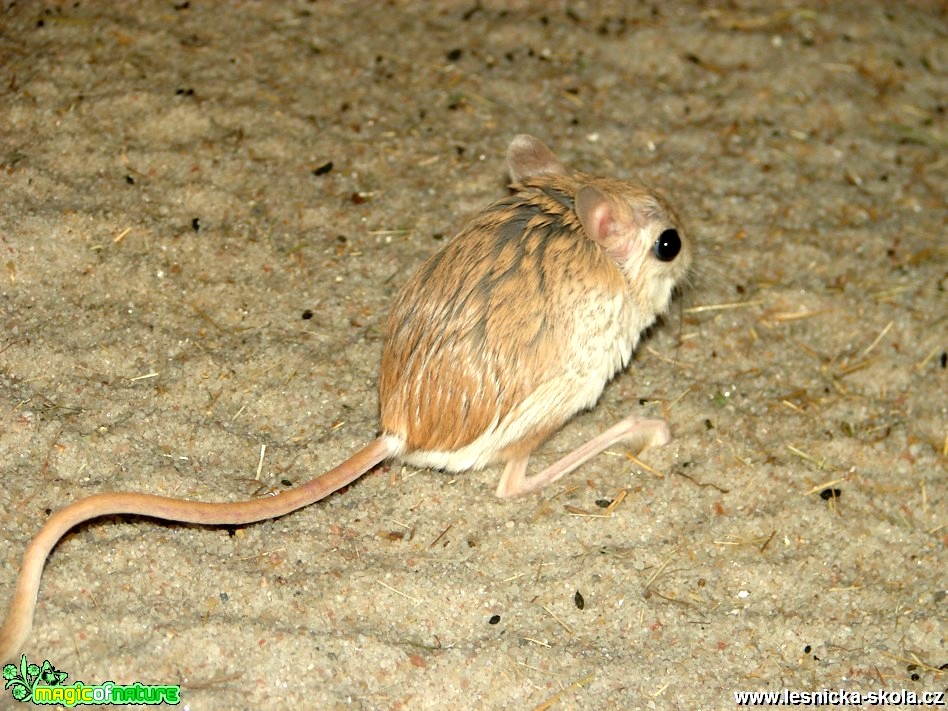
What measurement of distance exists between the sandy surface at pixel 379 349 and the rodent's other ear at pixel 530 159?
28.8 inches

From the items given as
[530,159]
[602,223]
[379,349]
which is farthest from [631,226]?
[379,349]

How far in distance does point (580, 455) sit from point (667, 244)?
89 cm

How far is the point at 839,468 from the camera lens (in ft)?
14.1

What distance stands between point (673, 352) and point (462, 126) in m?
1.65

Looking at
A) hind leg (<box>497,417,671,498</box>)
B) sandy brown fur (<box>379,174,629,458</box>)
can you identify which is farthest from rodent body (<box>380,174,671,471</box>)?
hind leg (<box>497,417,671,498</box>)

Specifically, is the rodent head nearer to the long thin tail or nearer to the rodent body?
the rodent body

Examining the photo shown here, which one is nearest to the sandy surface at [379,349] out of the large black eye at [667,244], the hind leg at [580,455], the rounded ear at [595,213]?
the hind leg at [580,455]

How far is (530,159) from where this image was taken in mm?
4227

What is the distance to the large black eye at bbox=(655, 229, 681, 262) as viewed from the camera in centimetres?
402

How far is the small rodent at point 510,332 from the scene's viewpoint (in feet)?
12.0

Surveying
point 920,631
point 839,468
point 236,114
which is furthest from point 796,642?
point 236,114

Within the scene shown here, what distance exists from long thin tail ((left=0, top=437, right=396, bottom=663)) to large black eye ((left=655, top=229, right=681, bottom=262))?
4.18ft

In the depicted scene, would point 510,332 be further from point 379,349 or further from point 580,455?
point 379,349

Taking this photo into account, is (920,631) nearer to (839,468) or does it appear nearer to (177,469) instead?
(839,468)
